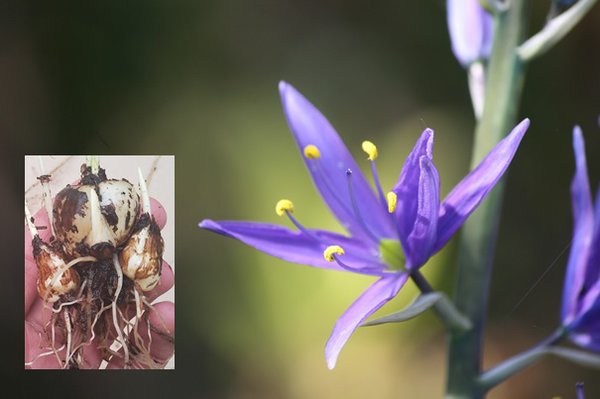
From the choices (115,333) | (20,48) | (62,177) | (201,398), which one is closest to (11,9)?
(20,48)

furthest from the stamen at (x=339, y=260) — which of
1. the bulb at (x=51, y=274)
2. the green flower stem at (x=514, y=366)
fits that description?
the bulb at (x=51, y=274)

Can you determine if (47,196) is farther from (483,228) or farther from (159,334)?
(483,228)

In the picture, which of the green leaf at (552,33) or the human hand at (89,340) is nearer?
the green leaf at (552,33)

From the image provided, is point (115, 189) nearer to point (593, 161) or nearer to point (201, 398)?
point (201, 398)

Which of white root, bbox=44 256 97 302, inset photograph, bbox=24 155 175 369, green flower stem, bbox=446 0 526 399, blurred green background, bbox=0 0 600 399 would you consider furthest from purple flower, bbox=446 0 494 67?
white root, bbox=44 256 97 302

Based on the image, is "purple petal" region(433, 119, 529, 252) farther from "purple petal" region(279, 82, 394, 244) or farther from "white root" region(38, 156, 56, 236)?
"white root" region(38, 156, 56, 236)

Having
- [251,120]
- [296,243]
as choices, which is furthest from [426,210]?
[251,120]

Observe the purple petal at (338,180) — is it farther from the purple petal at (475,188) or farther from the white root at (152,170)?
the white root at (152,170)
